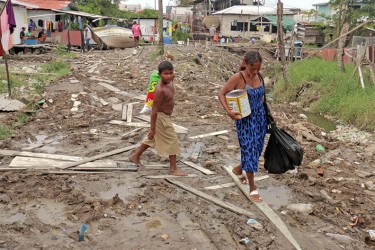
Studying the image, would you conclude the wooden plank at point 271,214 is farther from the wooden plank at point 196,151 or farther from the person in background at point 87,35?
the person in background at point 87,35

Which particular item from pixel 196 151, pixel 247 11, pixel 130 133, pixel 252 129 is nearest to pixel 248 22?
pixel 247 11

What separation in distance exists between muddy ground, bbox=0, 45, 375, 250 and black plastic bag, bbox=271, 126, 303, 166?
64 centimetres

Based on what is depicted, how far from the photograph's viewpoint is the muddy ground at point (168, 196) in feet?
12.7

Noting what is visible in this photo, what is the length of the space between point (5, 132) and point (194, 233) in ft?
15.0

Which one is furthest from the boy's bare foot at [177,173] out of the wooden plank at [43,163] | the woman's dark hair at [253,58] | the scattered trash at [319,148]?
the scattered trash at [319,148]

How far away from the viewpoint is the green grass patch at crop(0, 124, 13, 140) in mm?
6861

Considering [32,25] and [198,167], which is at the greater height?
A: [32,25]

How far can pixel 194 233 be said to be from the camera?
12.9 ft

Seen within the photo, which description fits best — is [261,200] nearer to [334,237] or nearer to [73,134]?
[334,237]

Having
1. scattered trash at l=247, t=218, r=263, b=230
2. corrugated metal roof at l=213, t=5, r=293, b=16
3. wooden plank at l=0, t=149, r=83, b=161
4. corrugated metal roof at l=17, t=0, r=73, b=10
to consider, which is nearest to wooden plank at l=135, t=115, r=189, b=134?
wooden plank at l=0, t=149, r=83, b=161

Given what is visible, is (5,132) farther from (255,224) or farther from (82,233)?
(255,224)

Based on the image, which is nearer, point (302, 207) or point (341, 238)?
point (341, 238)

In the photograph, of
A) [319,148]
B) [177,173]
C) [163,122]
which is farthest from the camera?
[319,148]

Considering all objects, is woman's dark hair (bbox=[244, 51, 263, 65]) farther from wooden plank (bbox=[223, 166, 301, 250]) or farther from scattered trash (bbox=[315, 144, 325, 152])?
scattered trash (bbox=[315, 144, 325, 152])
